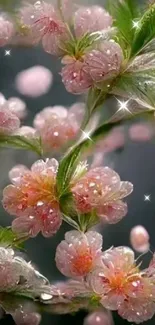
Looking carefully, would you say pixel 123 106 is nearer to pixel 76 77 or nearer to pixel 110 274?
pixel 76 77

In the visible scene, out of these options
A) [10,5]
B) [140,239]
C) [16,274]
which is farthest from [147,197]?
[10,5]

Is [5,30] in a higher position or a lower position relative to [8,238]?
higher

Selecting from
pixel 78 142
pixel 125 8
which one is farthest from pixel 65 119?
pixel 125 8

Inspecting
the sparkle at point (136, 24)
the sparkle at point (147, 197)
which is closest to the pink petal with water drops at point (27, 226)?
the sparkle at point (147, 197)

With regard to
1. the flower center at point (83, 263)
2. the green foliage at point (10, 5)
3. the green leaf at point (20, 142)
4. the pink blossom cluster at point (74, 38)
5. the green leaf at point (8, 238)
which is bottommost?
the flower center at point (83, 263)

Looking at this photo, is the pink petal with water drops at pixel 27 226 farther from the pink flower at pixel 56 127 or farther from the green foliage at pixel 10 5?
the green foliage at pixel 10 5
